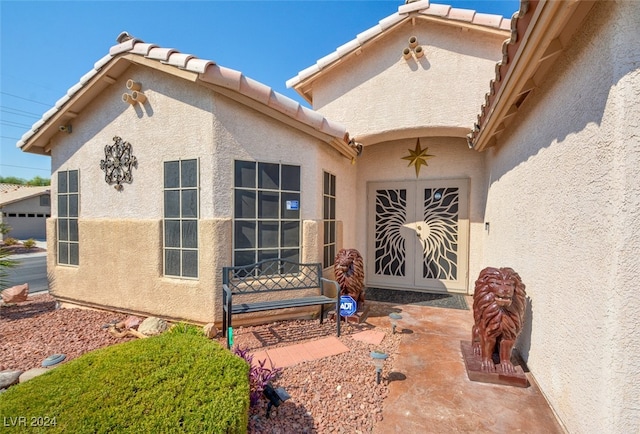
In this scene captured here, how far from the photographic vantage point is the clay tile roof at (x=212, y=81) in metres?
4.86

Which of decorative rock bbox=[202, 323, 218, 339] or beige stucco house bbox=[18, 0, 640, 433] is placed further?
decorative rock bbox=[202, 323, 218, 339]

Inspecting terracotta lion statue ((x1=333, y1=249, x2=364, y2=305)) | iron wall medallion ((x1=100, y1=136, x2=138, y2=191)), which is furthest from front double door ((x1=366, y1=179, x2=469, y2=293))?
iron wall medallion ((x1=100, y1=136, x2=138, y2=191))

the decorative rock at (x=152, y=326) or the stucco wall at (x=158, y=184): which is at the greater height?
the stucco wall at (x=158, y=184)

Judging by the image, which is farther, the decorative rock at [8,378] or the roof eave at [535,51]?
the decorative rock at [8,378]

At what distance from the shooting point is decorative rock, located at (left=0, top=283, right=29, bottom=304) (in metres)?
7.60

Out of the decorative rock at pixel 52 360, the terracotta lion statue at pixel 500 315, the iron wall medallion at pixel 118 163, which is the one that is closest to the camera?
the terracotta lion statue at pixel 500 315

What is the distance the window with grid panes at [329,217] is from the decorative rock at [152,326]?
3737 millimetres

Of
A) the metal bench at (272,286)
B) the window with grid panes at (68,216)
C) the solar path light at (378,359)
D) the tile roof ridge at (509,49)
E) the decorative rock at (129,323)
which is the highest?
the tile roof ridge at (509,49)

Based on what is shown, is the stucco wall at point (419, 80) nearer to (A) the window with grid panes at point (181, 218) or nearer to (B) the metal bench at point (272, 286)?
(B) the metal bench at point (272, 286)

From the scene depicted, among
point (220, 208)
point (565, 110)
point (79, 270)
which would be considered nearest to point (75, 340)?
point (79, 270)

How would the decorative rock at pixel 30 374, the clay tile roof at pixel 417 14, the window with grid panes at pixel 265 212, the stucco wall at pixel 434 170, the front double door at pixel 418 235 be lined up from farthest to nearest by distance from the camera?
the front double door at pixel 418 235 → the stucco wall at pixel 434 170 → the clay tile roof at pixel 417 14 → the window with grid panes at pixel 265 212 → the decorative rock at pixel 30 374

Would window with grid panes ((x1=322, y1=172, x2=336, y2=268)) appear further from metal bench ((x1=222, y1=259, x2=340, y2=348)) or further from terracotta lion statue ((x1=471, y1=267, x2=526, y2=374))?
terracotta lion statue ((x1=471, y1=267, x2=526, y2=374))

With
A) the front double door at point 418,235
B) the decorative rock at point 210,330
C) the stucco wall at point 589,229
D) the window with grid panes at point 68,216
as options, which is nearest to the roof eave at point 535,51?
the stucco wall at point 589,229

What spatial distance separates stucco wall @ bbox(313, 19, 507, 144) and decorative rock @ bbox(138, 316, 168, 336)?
6.69 m
